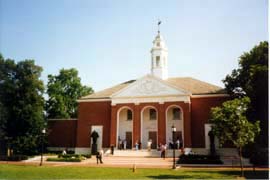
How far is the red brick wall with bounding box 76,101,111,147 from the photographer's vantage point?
126 ft

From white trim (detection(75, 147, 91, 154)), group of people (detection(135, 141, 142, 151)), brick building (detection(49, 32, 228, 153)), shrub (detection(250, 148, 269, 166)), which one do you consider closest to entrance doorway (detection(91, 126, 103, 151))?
brick building (detection(49, 32, 228, 153))

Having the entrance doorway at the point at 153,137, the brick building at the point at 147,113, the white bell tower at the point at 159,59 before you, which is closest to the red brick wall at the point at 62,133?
the brick building at the point at 147,113

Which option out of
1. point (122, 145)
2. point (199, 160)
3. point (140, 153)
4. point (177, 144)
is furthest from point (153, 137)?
point (199, 160)

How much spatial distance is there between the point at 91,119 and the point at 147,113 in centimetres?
704

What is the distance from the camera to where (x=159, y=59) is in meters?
41.3

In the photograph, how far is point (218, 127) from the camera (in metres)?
18.6

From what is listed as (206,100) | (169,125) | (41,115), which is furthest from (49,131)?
(206,100)

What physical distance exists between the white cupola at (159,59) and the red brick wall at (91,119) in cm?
762

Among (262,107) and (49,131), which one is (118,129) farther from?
(262,107)

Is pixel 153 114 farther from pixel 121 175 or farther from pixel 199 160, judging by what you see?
pixel 121 175

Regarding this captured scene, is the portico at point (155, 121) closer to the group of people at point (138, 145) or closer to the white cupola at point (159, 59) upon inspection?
the group of people at point (138, 145)

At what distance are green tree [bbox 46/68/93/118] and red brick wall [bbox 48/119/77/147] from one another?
9.37 m

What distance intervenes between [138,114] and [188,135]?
6.29 m

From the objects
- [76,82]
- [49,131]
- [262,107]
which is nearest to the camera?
[262,107]
